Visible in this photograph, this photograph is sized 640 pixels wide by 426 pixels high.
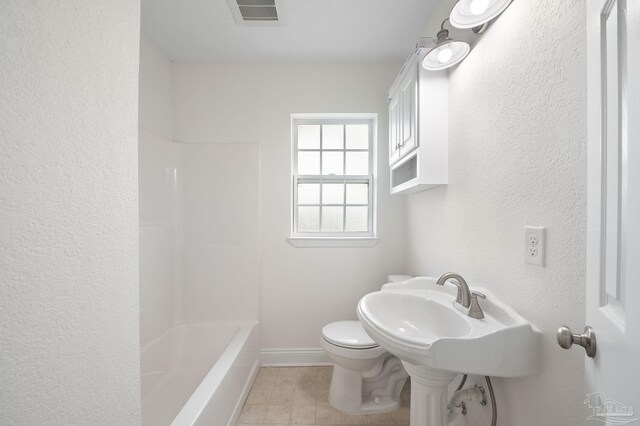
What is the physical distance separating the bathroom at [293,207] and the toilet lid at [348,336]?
0.08 meters

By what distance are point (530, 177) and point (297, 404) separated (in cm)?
178

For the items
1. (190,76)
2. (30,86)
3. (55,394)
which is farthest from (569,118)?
(190,76)

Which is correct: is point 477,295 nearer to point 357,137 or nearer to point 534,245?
point 534,245

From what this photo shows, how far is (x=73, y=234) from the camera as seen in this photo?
0.53m

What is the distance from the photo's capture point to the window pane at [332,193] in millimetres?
2324

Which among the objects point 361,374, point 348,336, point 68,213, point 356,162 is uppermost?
point 356,162

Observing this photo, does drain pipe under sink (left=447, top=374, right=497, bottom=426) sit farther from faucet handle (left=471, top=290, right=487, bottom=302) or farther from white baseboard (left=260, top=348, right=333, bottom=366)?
white baseboard (left=260, top=348, right=333, bottom=366)

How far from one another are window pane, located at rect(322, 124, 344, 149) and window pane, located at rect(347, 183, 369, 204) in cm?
37

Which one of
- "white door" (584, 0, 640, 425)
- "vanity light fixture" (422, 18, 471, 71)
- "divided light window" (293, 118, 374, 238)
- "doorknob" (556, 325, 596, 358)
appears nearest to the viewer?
"white door" (584, 0, 640, 425)

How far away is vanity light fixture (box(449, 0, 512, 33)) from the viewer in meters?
0.92

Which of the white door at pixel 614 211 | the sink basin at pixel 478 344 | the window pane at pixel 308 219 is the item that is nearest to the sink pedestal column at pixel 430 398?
the sink basin at pixel 478 344

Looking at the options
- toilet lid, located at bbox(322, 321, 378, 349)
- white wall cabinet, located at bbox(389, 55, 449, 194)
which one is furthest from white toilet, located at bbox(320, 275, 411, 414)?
white wall cabinet, located at bbox(389, 55, 449, 194)

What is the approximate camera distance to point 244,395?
1.72 m

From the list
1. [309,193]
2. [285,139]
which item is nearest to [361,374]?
[309,193]
